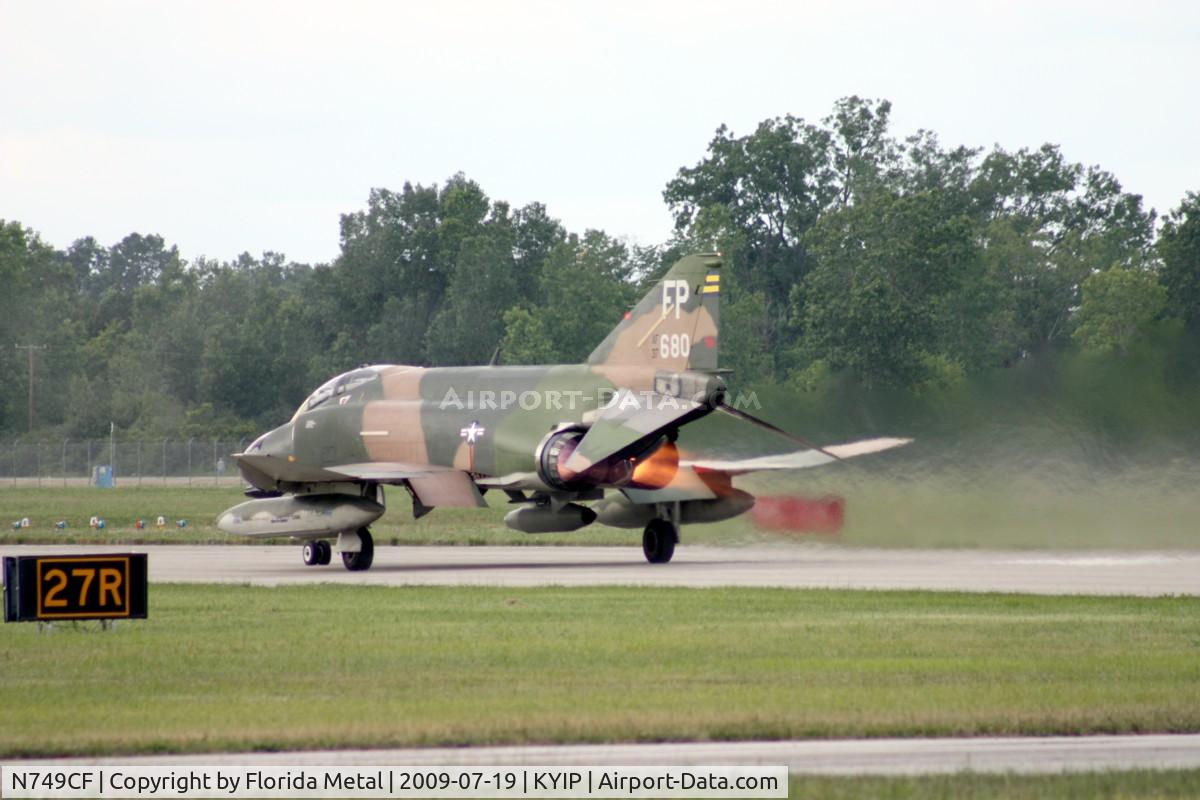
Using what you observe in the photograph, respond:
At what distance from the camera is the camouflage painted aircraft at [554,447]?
29.4 meters

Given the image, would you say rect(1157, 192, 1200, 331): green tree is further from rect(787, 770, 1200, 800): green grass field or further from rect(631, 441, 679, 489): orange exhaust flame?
rect(787, 770, 1200, 800): green grass field

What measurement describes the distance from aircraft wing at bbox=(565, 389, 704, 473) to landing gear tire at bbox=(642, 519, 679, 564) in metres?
2.55

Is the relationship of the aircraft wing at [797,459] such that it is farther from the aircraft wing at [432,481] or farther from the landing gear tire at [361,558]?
the landing gear tire at [361,558]

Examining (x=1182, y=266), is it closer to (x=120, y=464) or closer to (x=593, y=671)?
(x=593, y=671)


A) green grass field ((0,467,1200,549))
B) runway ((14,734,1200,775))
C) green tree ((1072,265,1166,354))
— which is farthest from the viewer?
green tree ((1072,265,1166,354))

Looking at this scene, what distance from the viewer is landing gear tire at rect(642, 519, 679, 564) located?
31219mm

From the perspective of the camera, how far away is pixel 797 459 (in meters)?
32.3

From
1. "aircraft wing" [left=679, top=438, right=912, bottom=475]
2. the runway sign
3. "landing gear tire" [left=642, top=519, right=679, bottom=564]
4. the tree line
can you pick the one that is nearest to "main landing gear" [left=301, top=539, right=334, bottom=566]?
"landing gear tire" [left=642, top=519, right=679, bottom=564]

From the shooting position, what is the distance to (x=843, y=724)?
1266 cm

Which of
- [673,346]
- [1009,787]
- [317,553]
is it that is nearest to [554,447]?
[673,346]

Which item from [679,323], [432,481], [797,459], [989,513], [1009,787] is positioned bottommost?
[1009,787]

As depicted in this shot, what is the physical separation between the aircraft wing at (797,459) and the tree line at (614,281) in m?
30.9

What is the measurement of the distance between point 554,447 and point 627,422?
156 cm

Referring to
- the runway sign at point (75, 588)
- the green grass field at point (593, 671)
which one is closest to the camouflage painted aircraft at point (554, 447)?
the green grass field at point (593, 671)
